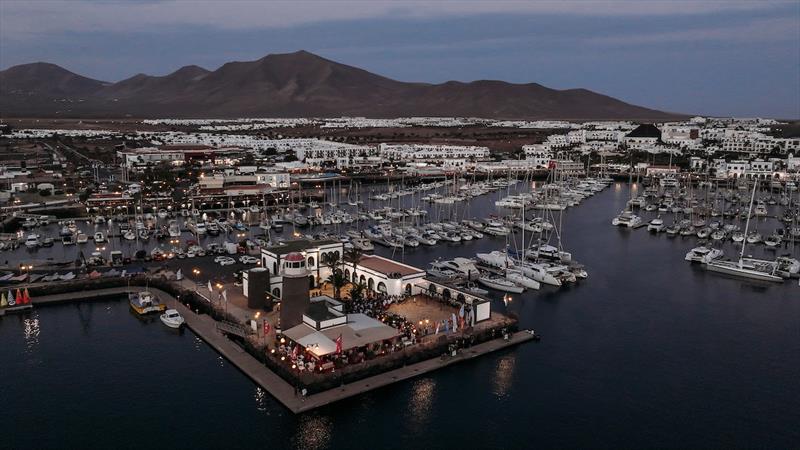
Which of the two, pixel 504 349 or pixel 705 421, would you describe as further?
pixel 504 349

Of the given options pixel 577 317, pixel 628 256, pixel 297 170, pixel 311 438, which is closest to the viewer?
pixel 311 438

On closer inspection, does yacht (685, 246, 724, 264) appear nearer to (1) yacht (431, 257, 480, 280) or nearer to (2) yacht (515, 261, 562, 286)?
(2) yacht (515, 261, 562, 286)

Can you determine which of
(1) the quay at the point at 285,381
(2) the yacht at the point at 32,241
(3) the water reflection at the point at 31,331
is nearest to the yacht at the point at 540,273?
(1) the quay at the point at 285,381

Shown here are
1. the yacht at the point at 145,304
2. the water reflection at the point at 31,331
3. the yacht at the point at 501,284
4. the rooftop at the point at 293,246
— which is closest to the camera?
the water reflection at the point at 31,331

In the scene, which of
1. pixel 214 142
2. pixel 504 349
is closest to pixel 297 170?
pixel 214 142

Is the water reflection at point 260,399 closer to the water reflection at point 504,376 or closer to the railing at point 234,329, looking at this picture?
the railing at point 234,329

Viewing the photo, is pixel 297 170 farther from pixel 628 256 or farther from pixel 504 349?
pixel 504 349

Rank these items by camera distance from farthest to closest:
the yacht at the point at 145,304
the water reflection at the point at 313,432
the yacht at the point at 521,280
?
the yacht at the point at 521,280 → the yacht at the point at 145,304 → the water reflection at the point at 313,432
